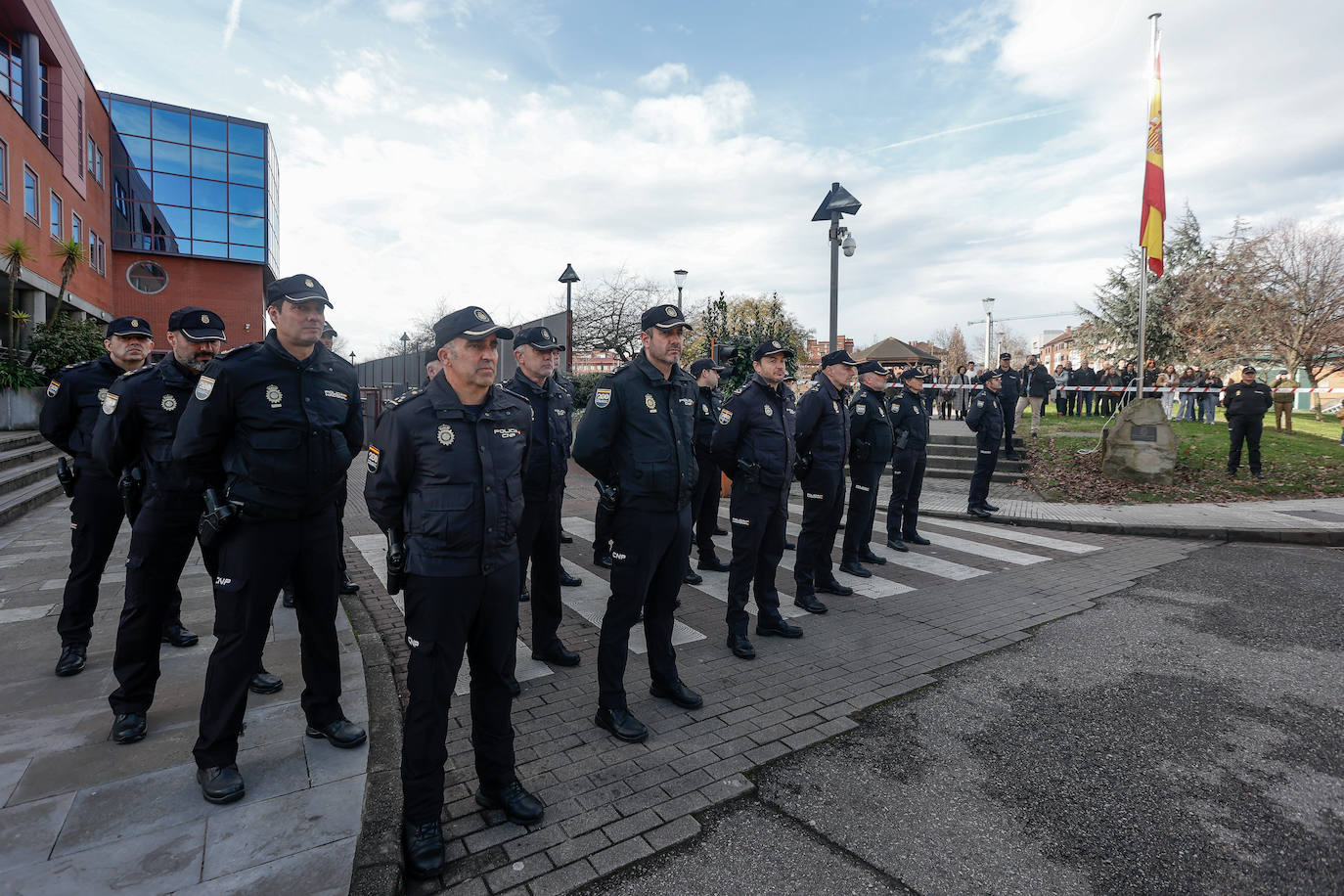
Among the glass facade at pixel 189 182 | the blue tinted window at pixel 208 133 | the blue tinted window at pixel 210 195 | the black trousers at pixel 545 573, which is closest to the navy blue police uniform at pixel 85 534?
the black trousers at pixel 545 573

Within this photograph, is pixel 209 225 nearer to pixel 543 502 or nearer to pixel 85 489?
pixel 85 489

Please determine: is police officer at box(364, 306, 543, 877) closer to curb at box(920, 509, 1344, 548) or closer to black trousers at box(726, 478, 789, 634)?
black trousers at box(726, 478, 789, 634)

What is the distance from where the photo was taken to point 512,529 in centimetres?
295

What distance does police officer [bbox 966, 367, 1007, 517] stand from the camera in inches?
412

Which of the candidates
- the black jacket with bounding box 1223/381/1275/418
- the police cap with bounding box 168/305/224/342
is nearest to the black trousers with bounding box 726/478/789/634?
the police cap with bounding box 168/305/224/342

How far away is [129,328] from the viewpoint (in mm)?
4566

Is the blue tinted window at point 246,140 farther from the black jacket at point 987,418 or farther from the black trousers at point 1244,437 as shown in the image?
the black trousers at point 1244,437

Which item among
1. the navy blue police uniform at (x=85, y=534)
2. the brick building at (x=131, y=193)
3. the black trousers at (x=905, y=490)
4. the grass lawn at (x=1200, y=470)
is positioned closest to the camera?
the navy blue police uniform at (x=85, y=534)

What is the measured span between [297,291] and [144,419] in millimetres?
1640

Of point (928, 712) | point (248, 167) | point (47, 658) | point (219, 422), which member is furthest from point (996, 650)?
point (248, 167)

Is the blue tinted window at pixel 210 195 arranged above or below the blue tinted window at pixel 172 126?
below

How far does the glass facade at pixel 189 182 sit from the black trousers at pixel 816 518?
42897 millimetres

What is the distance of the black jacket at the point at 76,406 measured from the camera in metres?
4.60

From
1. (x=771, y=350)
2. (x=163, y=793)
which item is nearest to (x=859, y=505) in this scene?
(x=771, y=350)
